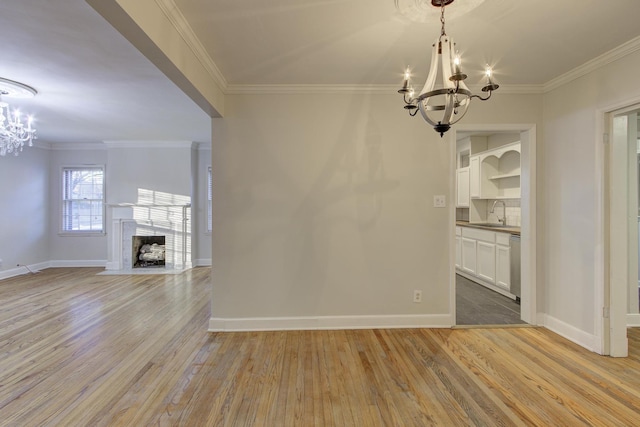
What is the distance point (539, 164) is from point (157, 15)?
351cm

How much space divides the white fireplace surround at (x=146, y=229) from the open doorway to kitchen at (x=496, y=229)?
16.5 ft

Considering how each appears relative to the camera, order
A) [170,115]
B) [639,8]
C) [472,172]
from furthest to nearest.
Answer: [472,172]
[170,115]
[639,8]

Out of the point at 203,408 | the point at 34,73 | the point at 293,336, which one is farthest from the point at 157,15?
the point at 293,336

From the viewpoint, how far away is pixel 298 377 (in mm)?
2158

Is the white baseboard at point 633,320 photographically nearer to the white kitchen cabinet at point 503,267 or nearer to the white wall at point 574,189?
the white wall at point 574,189

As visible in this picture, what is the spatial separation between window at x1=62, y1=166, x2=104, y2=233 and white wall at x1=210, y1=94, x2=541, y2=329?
4.80 m

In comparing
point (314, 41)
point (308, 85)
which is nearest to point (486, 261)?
point (308, 85)

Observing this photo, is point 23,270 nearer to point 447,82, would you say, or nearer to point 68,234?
point 68,234

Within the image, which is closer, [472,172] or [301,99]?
[301,99]

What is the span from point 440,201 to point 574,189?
116 cm

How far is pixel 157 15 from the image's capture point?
1664 mm

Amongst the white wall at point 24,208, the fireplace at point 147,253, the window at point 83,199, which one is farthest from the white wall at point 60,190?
the fireplace at point 147,253

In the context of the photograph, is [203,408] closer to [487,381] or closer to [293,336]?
[293,336]

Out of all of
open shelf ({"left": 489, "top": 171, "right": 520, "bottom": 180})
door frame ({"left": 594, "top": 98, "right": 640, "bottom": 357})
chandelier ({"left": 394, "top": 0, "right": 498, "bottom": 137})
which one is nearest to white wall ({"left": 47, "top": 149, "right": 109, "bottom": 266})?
chandelier ({"left": 394, "top": 0, "right": 498, "bottom": 137})
